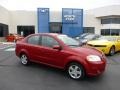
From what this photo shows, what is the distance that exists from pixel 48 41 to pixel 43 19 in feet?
91.3

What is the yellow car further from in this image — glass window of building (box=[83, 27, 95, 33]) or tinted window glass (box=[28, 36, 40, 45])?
glass window of building (box=[83, 27, 95, 33])

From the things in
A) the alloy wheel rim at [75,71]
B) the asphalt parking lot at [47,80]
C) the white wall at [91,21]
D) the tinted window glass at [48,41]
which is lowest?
the asphalt parking lot at [47,80]

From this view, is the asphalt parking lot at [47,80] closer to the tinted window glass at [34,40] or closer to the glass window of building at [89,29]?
the tinted window glass at [34,40]

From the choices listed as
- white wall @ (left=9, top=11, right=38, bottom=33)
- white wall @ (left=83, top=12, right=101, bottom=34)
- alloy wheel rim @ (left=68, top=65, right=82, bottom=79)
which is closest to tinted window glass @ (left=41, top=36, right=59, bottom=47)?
alloy wheel rim @ (left=68, top=65, right=82, bottom=79)

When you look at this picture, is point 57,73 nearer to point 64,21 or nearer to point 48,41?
point 48,41

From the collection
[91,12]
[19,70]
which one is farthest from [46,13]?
[19,70]

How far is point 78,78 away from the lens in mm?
6523

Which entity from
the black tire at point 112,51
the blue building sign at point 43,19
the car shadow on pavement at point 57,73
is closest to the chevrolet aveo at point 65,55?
the car shadow on pavement at point 57,73

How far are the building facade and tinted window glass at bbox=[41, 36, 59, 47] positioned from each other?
2742cm

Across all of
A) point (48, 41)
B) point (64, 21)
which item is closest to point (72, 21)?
point (64, 21)

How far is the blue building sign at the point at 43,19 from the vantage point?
34719 millimetres

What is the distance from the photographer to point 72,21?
3519cm

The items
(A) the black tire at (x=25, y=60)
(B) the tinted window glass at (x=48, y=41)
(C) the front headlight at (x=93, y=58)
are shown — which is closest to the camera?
A: (C) the front headlight at (x=93, y=58)

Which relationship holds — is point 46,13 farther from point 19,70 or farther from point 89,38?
point 19,70
